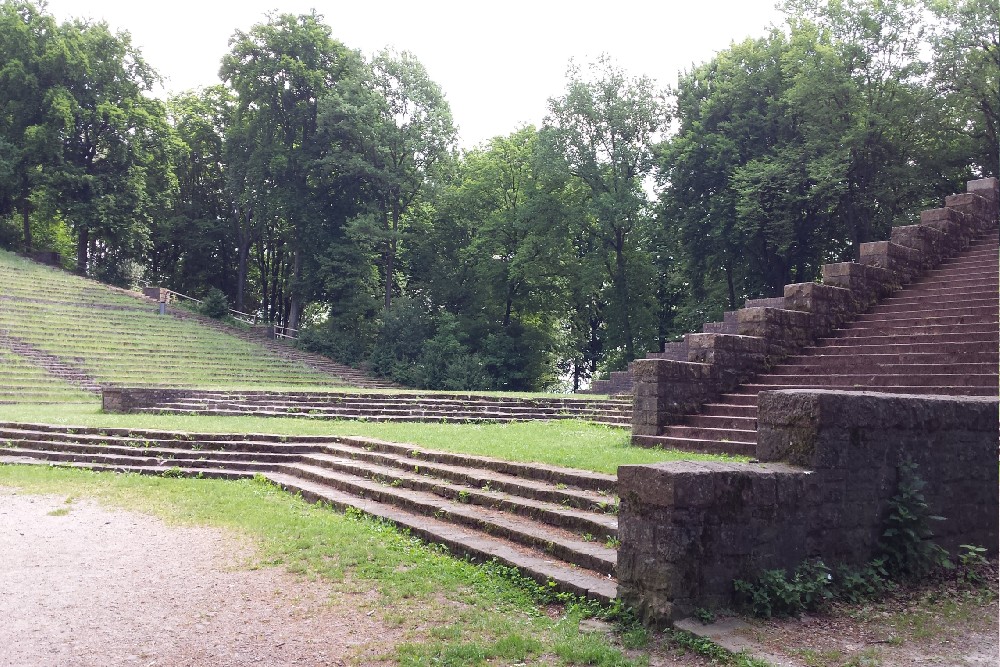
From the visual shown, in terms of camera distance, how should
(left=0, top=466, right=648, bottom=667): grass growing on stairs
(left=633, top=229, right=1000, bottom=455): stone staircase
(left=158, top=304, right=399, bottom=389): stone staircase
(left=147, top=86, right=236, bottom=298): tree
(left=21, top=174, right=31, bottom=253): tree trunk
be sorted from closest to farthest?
1. (left=0, top=466, right=648, bottom=667): grass growing on stairs
2. (left=633, top=229, right=1000, bottom=455): stone staircase
3. (left=158, top=304, right=399, bottom=389): stone staircase
4. (left=21, top=174, right=31, bottom=253): tree trunk
5. (left=147, top=86, right=236, bottom=298): tree

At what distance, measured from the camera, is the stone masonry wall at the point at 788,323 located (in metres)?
12.0

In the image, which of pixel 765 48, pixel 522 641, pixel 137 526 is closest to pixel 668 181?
pixel 765 48

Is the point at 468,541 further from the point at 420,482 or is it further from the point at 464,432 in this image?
the point at 464,432

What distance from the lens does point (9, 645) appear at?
194 inches


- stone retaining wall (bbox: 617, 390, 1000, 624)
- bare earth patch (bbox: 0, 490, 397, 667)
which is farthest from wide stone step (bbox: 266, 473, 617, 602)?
bare earth patch (bbox: 0, 490, 397, 667)

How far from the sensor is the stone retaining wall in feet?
16.7

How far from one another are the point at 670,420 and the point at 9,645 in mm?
9089

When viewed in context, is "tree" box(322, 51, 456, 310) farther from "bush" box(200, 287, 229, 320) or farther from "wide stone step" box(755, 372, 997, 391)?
"wide stone step" box(755, 372, 997, 391)

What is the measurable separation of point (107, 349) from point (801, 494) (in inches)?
1157

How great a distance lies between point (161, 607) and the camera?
18.9ft

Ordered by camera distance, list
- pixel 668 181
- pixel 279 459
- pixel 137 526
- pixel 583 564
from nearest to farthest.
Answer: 1. pixel 583 564
2. pixel 137 526
3. pixel 279 459
4. pixel 668 181

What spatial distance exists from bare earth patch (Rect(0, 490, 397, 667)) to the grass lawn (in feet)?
12.7

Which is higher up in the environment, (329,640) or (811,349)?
(811,349)

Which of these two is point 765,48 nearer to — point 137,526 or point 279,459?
point 279,459
